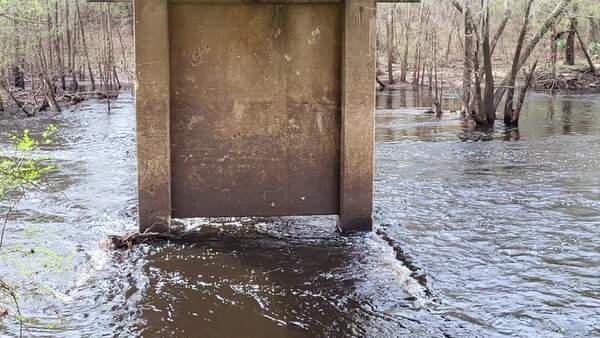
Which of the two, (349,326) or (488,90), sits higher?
(488,90)

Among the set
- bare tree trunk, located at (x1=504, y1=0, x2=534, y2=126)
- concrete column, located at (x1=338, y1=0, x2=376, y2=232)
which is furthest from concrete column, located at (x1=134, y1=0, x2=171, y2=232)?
bare tree trunk, located at (x1=504, y1=0, x2=534, y2=126)

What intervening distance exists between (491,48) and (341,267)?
53.1 feet

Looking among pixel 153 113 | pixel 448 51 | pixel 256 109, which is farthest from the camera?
pixel 448 51

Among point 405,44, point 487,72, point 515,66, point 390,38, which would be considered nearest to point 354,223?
point 487,72

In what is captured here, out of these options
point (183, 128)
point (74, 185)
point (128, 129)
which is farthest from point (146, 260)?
point (128, 129)

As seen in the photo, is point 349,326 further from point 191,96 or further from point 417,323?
point 191,96

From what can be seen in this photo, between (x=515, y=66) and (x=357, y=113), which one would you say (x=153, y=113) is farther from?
(x=515, y=66)

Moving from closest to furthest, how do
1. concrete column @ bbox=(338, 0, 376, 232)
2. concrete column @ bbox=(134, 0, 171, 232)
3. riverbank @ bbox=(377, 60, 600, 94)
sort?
1. concrete column @ bbox=(134, 0, 171, 232)
2. concrete column @ bbox=(338, 0, 376, 232)
3. riverbank @ bbox=(377, 60, 600, 94)

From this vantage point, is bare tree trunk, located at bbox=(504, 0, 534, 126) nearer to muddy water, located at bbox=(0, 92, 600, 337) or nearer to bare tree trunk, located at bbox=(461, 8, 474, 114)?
bare tree trunk, located at bbox=(461, 8, 474, 114)

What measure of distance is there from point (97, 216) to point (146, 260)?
2.76 metres

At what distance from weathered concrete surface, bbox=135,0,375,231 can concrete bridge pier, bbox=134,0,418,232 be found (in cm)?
1

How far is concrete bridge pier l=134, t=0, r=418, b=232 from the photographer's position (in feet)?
28.8

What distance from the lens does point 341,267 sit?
7.88 meters

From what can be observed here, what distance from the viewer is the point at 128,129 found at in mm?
22906
